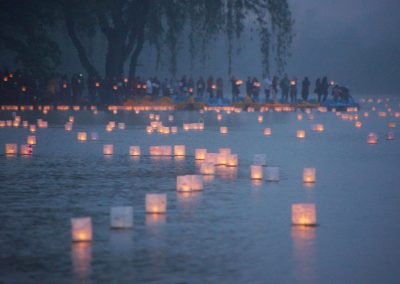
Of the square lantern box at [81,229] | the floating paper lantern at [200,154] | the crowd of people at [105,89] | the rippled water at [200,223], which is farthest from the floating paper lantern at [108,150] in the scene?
the crowd of people at [105,89]

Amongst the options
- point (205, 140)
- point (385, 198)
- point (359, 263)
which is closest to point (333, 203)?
point (385, 198)

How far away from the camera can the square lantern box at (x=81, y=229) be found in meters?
10.0

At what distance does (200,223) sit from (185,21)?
43.9 m

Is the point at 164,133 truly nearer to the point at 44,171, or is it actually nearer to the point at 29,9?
the point at 44,171

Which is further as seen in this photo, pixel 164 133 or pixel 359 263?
pixel 164 133

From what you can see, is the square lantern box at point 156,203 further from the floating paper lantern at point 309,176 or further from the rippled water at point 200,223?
the floating paper lantern at point 309,176

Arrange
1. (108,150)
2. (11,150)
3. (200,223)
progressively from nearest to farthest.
Answer: 1. (200,223)
2. (11,150)
3. (108,150)

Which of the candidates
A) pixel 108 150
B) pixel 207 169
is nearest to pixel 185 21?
pixel 108 150

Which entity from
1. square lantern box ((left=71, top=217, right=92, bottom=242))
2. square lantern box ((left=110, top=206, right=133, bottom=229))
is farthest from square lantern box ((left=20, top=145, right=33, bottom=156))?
square lantern box ((left=71, top=217, right=92, bottom=242))

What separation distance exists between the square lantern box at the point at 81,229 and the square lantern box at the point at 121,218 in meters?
0.83

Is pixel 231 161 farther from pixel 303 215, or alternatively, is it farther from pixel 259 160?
pixel 303 215

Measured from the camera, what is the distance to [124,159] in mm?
20516

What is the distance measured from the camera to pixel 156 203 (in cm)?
1216

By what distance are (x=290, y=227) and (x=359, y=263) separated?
2156mm
